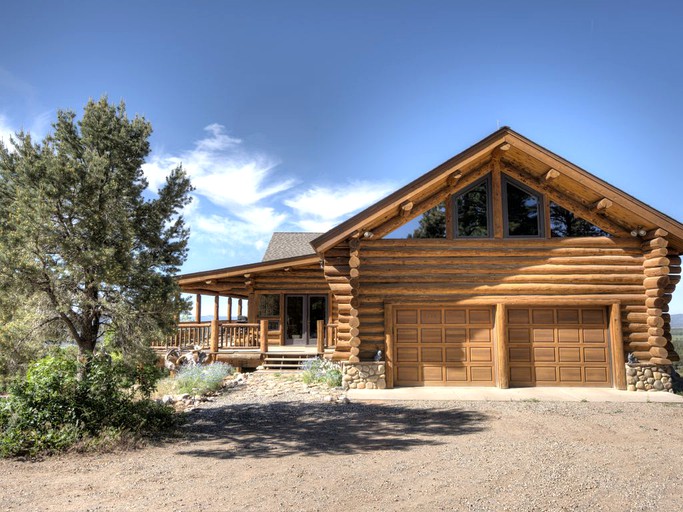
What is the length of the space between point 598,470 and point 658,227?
330 inches

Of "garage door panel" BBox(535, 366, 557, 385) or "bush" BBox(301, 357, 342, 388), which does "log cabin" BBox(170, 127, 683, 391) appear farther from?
"bush" BBox(301, 357, 342, 388)

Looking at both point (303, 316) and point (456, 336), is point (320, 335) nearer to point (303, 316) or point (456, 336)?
point (303, 316)

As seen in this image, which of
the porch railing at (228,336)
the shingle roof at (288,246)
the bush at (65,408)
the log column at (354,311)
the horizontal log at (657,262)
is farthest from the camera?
the shingle roof at (288,246)

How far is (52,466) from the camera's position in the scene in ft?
21.9

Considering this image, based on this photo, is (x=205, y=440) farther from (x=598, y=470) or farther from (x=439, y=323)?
(x=439, y=323)

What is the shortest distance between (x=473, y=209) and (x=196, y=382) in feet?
30.1

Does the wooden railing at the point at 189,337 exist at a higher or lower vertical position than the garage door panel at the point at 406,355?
higher

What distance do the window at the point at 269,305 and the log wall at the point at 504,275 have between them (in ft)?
Answer: 27.4

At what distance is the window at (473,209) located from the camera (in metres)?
13.2

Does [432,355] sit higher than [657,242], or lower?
lower

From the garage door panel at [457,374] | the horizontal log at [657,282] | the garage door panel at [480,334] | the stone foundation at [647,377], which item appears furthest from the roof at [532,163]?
the garage door panel at [457,374]

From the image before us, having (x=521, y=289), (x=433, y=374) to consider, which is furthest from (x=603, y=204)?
(x=433, y=374)

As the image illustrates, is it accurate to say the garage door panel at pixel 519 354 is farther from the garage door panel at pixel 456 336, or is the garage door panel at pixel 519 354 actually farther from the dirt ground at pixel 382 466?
the dirt ground at pixel 382 466

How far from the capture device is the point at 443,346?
42.4 feet
